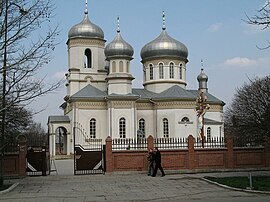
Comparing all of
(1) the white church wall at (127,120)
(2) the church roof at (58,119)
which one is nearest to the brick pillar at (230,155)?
(1) the white church wall at (127,120)

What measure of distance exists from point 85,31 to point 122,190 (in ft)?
121

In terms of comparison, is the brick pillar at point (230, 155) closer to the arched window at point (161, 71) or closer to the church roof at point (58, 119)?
the church roof at point (58, 119)

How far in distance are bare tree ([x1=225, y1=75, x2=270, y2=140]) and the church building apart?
5083 mm

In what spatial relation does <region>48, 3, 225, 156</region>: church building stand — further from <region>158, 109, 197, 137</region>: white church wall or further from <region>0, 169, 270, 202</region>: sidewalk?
<region>0, 169, 270, 202</region>: sidewalk

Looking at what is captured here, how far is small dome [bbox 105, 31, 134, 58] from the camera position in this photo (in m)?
48.9

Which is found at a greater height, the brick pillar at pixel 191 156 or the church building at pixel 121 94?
the church building at pixel 121 94

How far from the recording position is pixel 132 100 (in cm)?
4803

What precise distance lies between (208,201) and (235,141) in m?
12.5

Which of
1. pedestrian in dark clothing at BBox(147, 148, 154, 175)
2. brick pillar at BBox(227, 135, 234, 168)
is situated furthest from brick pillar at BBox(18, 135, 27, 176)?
brick pillar at BBox(227, 135, 234, 168)

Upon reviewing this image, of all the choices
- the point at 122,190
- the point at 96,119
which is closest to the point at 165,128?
the point at 96,119

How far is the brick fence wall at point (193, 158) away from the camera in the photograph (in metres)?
24.7

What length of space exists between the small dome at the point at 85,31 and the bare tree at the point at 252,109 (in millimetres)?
17519

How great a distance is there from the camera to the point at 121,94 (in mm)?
48062

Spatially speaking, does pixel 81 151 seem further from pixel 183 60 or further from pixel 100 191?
pixel 183 60
